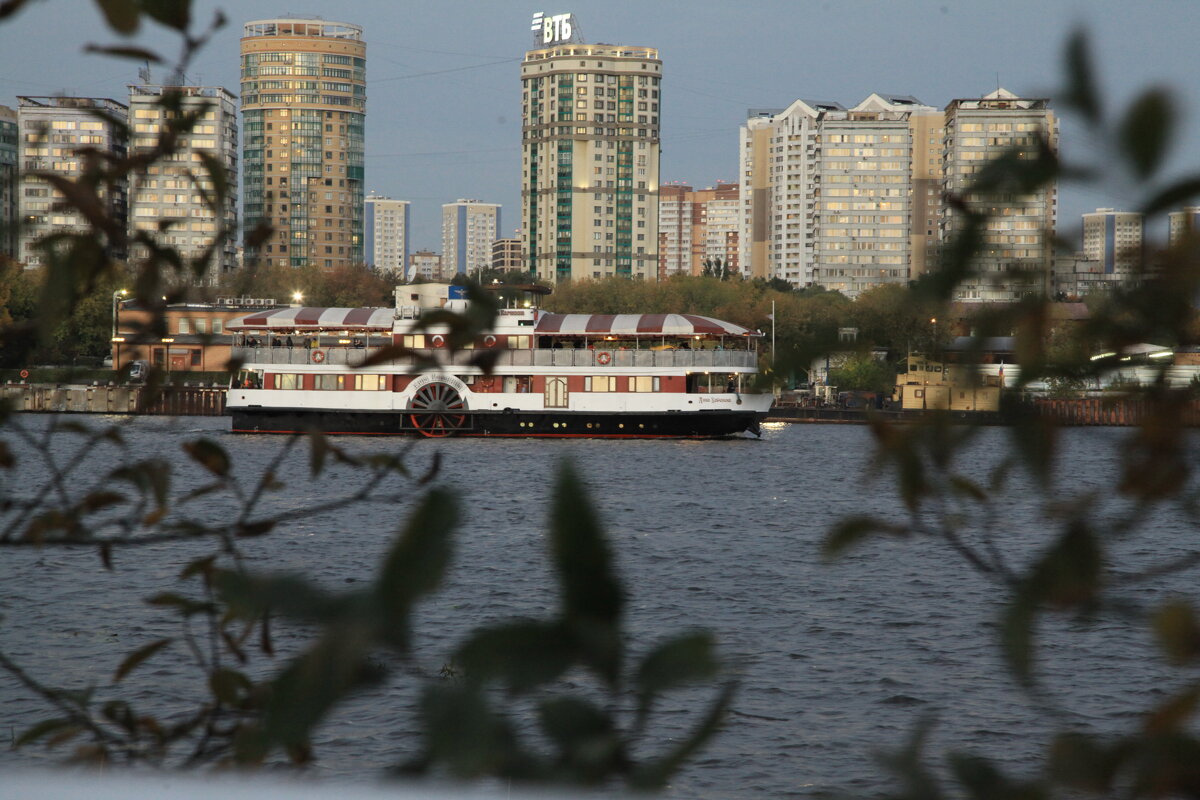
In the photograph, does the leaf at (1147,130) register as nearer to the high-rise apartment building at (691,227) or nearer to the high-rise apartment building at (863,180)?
the high-rise apartment building at (863,180)

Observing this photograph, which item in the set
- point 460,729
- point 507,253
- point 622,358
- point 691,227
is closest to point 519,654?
point 460,729

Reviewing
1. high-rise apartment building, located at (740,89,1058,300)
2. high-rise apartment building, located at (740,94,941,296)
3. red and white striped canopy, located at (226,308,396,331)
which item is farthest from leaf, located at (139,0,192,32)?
high-rise apartment building, located at (740,94,941,296)

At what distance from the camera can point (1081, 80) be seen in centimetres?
100

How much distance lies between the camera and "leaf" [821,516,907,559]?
3.59 feet

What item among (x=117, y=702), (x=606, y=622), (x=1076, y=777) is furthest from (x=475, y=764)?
(x=117, y=702)

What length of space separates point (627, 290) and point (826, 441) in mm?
31196

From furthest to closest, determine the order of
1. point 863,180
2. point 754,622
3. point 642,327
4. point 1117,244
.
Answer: point 863,180, point 642,327, point 754,622, point 1117,244

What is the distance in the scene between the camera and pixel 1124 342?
3.88 feet

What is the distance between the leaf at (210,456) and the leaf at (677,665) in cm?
127

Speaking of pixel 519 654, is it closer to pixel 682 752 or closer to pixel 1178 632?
pixel 682 752

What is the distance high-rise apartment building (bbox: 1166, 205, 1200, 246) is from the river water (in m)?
0.19

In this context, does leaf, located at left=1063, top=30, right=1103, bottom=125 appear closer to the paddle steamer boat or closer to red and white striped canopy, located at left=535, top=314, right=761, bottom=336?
the paddle steamer boat

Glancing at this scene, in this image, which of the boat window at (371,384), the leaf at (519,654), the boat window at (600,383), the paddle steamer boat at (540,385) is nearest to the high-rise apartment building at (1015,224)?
the leaf at (519,654)

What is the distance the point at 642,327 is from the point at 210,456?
122 ft
